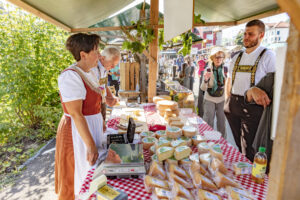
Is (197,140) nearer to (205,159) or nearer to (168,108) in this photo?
(205,159)

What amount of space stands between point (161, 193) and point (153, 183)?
0.09 meters

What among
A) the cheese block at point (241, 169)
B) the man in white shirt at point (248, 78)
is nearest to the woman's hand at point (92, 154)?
the cheese block at point (241, 169)

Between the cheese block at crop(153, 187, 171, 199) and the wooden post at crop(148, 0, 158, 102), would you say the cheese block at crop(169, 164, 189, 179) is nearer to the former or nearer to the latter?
the cheese block at crop(153, 187, 171, 199)

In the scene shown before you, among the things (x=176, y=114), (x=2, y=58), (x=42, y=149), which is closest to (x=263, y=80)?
(x=176, y=114)

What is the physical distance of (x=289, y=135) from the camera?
492 millimetres

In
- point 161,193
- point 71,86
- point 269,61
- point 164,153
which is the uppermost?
point 269,61

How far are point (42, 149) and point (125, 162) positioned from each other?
3725mm

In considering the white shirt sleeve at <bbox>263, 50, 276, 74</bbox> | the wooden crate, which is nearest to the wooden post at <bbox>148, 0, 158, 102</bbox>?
the wooden crate

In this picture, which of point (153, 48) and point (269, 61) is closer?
point (269, 61)

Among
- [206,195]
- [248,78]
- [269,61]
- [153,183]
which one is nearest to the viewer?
[206,195]

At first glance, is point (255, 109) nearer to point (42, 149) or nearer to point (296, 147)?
point (296, 147)

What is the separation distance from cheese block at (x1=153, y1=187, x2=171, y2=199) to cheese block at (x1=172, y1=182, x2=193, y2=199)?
1.7 inches

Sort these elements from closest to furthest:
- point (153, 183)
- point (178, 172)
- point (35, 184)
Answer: point (153, 183)
point (178, 172)
point (35, 184)

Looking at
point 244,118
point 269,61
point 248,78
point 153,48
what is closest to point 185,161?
point 244,118
